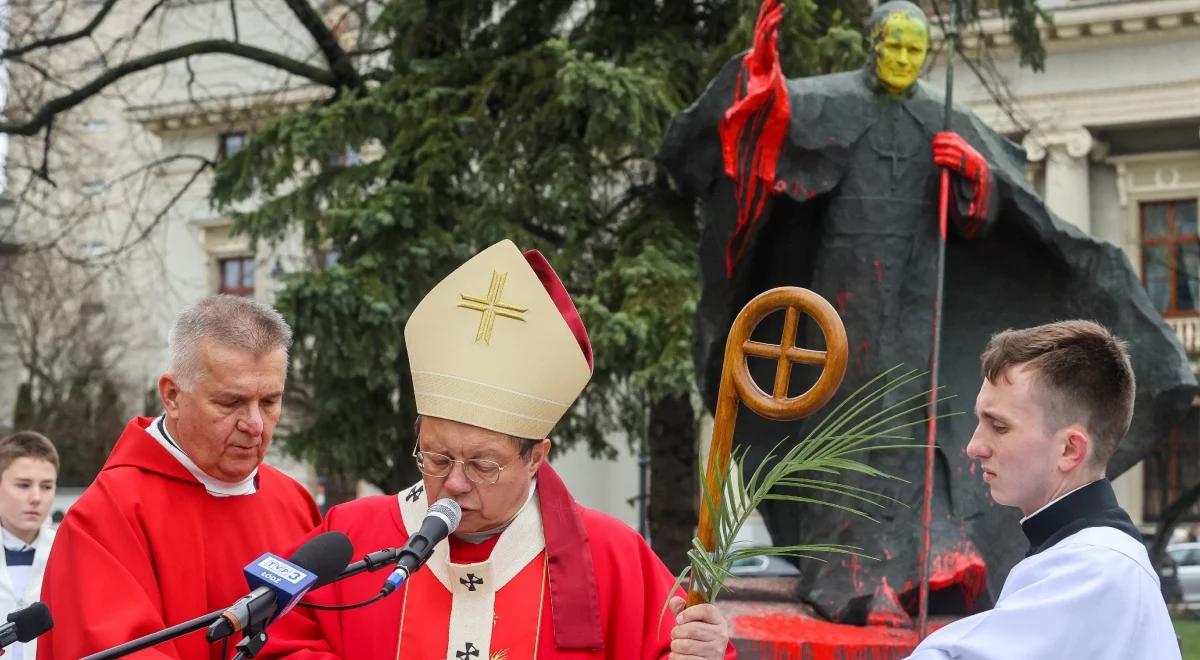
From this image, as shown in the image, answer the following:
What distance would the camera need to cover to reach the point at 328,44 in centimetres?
1409

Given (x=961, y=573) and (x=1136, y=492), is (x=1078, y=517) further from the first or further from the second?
(x=1136, y=492)

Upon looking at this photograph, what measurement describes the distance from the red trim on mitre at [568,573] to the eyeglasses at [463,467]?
23 cm

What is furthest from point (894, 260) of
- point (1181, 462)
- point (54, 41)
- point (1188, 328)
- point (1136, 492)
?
point (1136, 492)

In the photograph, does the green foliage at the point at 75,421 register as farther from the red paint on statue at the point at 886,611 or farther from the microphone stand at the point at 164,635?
the microphone stand at the point at 164,635

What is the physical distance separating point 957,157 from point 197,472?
3.46 metres

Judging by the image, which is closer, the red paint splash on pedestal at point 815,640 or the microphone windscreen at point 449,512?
the microphone windscreen at point 449,512

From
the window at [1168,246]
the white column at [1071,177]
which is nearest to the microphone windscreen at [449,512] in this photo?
the white column at [1071,177]

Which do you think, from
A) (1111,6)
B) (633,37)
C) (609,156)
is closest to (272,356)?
(609,156)

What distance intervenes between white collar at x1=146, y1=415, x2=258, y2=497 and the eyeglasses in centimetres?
67

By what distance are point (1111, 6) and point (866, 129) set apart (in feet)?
73.2

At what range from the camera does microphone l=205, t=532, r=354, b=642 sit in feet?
8.35

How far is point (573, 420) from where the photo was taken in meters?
14.5

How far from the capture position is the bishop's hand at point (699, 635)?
295 centimetres

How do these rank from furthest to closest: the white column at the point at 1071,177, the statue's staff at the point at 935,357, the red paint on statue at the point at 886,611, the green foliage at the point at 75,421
→ the green foliage at the point at 75,421, the white column at the point at 1071,177, the red paint on statue at the point at 886,611, the statue's staff at the point at 935,357
